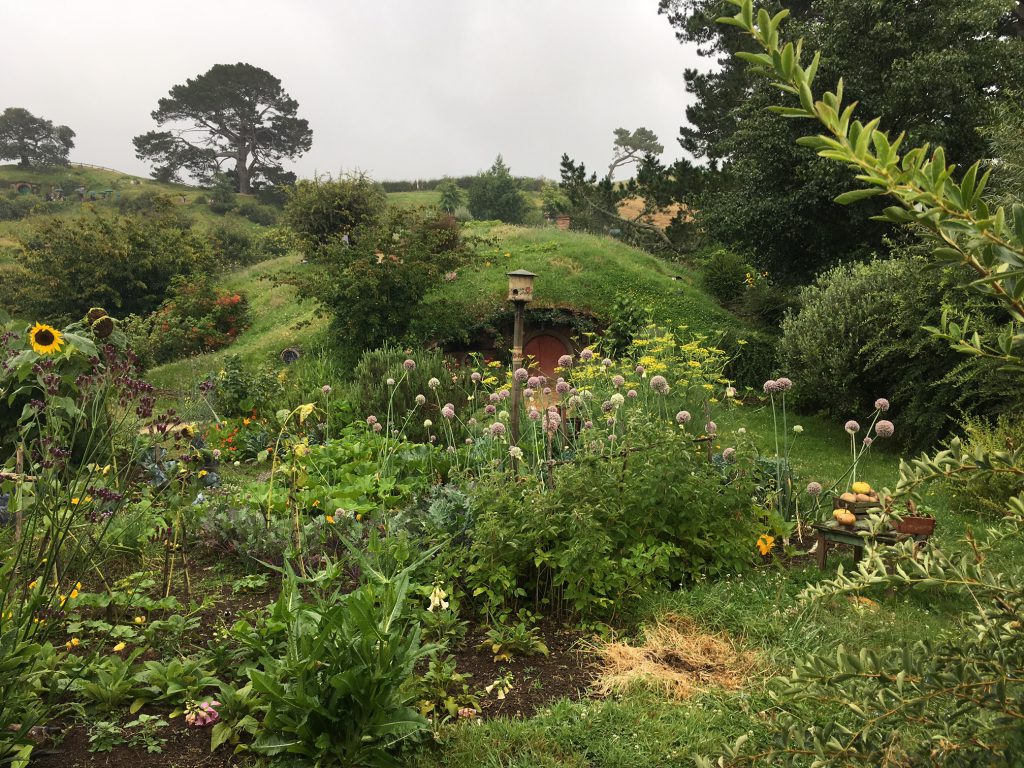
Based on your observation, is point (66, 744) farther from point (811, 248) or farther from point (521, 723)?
point (811, 248)

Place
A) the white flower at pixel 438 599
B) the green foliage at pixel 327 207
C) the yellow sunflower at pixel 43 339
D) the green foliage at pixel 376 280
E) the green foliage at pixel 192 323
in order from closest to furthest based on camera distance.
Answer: the yellow sunflower at pixel 43 339 < the white flower at pixel 438 599 < the green foliage at pixel 376 280 < the green foliage at pixel 192 323 < the green foliage at pixel 327 207

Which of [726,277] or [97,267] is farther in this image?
[97,267]

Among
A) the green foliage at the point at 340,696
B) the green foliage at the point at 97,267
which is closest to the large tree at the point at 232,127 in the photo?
the green foliage at the point at 97,267

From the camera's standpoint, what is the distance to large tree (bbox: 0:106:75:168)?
1978 inches

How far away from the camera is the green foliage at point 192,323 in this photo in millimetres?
15406

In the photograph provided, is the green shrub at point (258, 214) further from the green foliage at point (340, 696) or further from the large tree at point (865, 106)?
the green foliage at point (340, 696)

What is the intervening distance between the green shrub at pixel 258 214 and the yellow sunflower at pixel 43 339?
4132 centimetres

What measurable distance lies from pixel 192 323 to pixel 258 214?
1116 inches

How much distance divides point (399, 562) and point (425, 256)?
389 inches

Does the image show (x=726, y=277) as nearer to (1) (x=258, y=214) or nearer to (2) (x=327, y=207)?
(2) (x=327, y=207)

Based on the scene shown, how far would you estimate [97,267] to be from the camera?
58.4 feet

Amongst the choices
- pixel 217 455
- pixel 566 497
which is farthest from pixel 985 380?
pixel 217 455

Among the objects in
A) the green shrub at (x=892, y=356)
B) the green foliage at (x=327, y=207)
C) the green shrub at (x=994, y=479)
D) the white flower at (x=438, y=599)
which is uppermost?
the green foliage at (x=327, y=207)

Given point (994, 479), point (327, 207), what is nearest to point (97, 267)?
point (327, 207)
